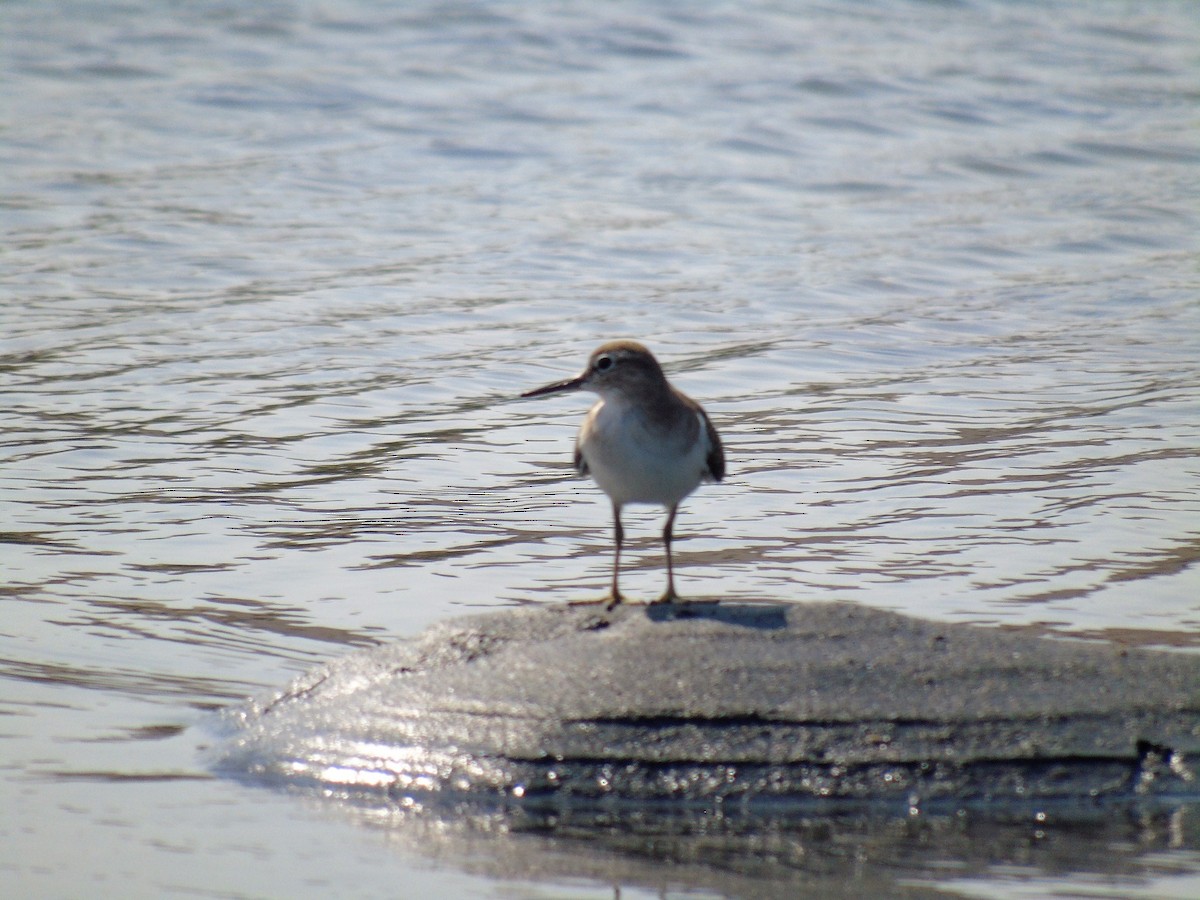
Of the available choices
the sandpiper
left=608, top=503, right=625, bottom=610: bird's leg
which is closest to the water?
left=608, top=503, right=625, bottom=610: bird's leg

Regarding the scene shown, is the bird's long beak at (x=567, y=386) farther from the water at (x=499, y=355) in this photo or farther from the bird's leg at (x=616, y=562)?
the water at (x=499, y=355)

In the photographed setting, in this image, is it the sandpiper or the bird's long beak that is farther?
the bird's long beak

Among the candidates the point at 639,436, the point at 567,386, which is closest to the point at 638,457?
the point at 639,436

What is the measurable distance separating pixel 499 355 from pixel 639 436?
5406 mm

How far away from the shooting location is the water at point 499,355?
647 cm

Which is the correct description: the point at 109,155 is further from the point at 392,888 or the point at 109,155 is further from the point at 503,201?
the point at 392,888

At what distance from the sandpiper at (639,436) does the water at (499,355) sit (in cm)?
96

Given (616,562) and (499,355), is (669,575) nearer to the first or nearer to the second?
(616,562)

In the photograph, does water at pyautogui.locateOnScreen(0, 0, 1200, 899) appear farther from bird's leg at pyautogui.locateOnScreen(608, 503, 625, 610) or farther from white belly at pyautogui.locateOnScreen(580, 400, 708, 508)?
white belly at pyautogui.locateOnScreen(580, 400, 708, 508)

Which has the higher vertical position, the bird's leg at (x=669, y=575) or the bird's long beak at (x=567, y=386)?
the bird's long beak at (x=567, y=386)

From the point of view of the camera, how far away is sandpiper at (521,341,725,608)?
280 inches

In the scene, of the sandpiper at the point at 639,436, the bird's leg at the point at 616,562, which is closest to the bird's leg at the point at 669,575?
the sandpiper at the point at 639,436

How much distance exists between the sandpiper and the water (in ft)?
3.15

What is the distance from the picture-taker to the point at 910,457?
400 inches
